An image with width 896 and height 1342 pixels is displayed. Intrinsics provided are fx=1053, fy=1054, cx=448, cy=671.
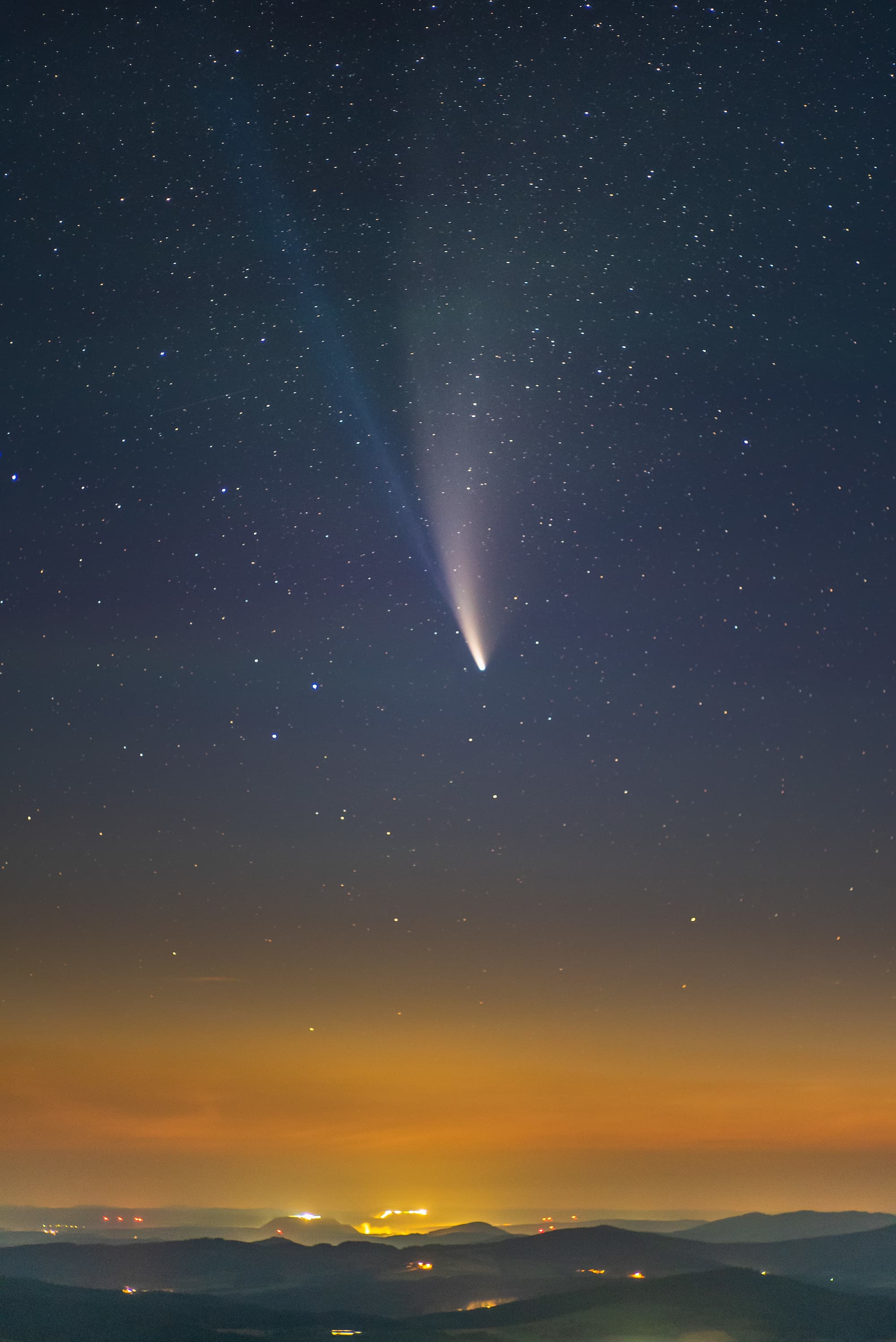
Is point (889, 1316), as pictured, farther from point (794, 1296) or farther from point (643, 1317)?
point (643, 1317)

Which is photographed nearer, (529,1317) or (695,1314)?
(695,1314)

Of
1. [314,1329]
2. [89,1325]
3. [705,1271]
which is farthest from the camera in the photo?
[705,1271]

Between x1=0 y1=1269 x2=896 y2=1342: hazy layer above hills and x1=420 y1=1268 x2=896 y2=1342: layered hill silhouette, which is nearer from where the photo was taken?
x1=0 y1=1269 x2=896 y2=1342: hazy layer above hills

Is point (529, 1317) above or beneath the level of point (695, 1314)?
beneath

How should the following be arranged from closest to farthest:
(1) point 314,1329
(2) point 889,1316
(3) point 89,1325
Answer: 1. (3) point 89,1325
2. (1) point 314,1329
3. (2) point 889,1316

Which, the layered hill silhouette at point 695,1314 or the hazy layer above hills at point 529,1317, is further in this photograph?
the layered hill silhouette at point 695,1314

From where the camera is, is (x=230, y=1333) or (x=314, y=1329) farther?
(x=314, y=1329)

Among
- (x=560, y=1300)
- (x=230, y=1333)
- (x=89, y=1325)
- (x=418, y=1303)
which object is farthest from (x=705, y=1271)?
(x=89, y=1325)
